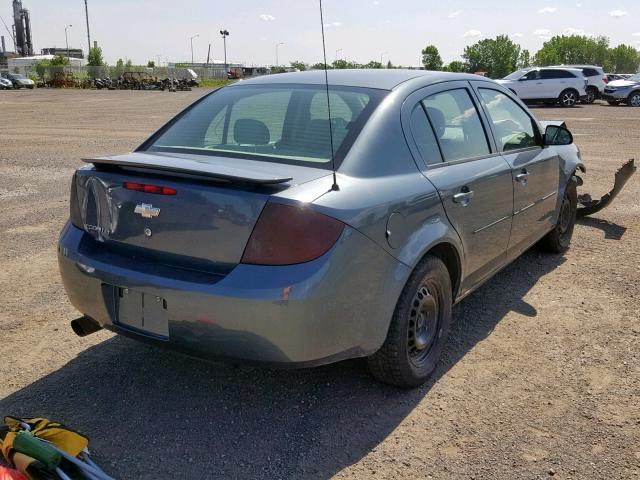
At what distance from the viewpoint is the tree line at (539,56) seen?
114256mm

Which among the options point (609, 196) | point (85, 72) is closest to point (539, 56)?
point (85, 72)

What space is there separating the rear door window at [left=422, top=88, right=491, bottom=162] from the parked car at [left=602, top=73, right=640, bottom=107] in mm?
28360

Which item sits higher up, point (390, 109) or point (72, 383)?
point (390, 109)

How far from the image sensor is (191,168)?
9.12 ft

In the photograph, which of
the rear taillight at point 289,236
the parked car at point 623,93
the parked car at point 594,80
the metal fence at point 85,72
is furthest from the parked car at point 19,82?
the rear taillight at point 289,236

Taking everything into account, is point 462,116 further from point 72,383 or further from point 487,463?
point 72,383

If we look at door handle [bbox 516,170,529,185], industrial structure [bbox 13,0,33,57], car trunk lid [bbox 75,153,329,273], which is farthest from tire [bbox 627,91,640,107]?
industrial structure [bbox 13,0,33,57]

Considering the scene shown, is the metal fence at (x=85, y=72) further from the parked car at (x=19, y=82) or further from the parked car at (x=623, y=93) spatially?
the parked car at (x=623, y=93)

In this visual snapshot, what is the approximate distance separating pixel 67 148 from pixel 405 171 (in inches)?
472

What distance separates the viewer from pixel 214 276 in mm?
2701

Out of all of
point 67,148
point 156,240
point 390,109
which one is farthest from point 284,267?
point 67,148

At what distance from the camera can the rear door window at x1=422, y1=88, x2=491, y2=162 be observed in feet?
11.8

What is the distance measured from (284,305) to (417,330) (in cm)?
104

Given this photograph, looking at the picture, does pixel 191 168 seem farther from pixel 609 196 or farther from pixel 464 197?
pixel 609 196
